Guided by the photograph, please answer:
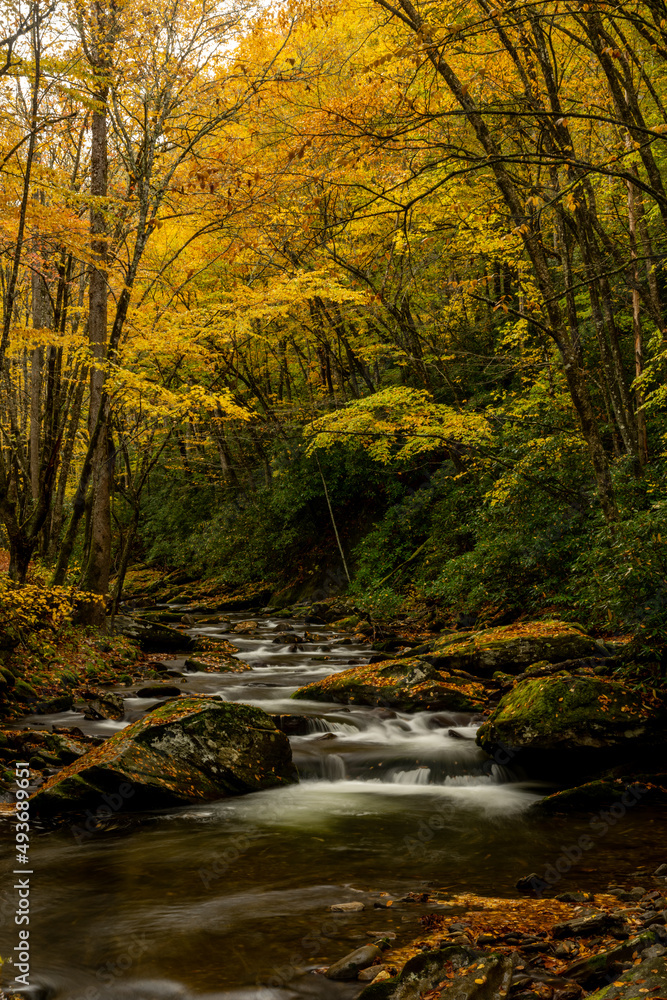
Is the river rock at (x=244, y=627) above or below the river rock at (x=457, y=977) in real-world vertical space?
below

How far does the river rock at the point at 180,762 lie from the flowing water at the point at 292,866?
7.8 inches

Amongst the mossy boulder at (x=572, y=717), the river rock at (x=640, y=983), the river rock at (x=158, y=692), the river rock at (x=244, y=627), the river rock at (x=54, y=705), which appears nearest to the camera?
the river rock at (x=640, y=983)

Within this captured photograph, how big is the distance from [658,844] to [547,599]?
631 cm

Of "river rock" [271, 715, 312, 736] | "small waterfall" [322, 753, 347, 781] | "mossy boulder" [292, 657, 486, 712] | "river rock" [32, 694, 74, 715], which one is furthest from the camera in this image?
"mossy boulder" [292, 657, 486, 712]

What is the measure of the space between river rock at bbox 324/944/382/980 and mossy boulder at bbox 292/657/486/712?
5266 mm

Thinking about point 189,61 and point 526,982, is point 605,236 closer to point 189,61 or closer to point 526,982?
point 189,61

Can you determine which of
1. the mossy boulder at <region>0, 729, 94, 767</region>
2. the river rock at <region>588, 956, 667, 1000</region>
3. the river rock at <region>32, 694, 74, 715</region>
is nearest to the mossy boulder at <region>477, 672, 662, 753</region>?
the river rock at <region>588, 956, 667, 1000</region>

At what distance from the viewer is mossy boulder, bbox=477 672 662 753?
6.24m

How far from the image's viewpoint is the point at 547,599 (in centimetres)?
1085

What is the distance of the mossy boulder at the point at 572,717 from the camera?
6242 millimetres

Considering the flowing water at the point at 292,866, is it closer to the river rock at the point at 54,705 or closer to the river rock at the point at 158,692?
the river rock at the point at 54,705

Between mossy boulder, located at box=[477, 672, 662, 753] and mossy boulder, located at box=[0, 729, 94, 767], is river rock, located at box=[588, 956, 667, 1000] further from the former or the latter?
mossy boulder, located at box=[0, 729, 94, 767]

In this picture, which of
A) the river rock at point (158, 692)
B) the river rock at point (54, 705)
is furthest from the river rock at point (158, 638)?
the river rock at point (54, 705)

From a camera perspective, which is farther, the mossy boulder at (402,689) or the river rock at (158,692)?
the river rock at (158,692)
